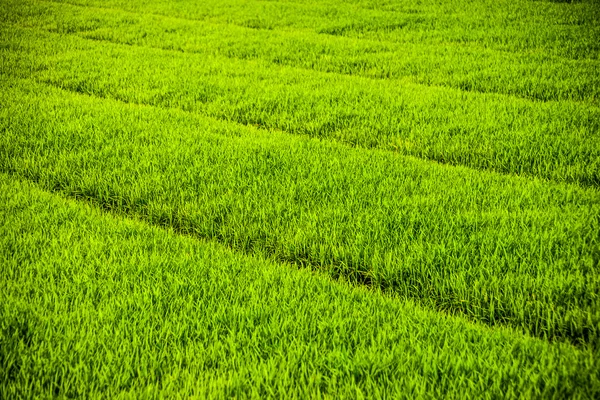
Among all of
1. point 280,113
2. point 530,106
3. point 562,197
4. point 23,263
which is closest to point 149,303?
point 23,263

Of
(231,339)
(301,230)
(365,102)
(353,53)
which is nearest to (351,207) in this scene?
(301,230)

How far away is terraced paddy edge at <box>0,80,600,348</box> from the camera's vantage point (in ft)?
7.79

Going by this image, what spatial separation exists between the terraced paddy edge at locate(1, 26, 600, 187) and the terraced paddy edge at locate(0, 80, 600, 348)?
42 cm

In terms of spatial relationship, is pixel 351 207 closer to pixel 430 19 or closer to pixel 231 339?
pixel 231 339

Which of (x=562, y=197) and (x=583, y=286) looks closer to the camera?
(x=583, y=286)

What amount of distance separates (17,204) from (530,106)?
510 cm

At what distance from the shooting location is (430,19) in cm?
1065

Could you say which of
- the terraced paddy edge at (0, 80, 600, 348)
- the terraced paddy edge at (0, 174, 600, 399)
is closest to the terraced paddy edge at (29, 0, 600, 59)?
the terraced paddy edge at (0, 80, 600, 348)

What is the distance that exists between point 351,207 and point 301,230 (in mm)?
448

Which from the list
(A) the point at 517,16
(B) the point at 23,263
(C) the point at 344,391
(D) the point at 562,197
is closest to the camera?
(C) the point at 344,391

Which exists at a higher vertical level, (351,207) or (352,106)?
(352,106)

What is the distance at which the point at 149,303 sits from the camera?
2219mm

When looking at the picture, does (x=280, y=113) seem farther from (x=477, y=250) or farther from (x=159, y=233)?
(x=477, y=250)

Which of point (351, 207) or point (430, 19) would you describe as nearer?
point (351, 207)
